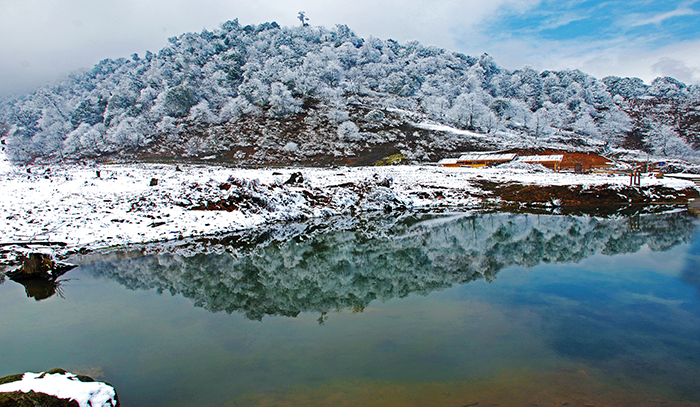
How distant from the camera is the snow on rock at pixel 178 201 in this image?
21.2 metres

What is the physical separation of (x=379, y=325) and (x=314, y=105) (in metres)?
104

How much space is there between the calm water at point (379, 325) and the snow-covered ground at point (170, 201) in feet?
11.8

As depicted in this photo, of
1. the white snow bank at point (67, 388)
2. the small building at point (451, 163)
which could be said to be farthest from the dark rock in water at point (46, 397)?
the small building at point (451, 163)

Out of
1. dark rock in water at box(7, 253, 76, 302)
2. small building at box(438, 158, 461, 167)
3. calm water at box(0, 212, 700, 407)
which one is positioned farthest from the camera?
small building at box(438, 158, 461, 167)

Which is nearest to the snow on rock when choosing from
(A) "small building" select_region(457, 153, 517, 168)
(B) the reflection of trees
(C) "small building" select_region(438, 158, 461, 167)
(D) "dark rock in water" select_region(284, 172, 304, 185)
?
(D) "dark rock in water" select_region(284, 172, 304, 185)

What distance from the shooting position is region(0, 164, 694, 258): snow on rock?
21156 mm

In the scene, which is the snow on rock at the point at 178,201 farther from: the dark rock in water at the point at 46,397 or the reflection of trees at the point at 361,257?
the dark rock in water at the point at 46,397

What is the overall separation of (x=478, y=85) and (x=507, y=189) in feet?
411

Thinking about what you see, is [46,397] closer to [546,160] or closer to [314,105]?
[546,160]

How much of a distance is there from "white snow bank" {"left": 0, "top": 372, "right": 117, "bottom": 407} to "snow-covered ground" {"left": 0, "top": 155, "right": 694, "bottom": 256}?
52.5 feet

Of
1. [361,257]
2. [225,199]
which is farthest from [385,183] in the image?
[361,257]

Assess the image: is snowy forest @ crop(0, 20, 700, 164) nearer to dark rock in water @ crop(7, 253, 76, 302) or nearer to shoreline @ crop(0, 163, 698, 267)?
shoreline @ crop(0, 163, 698, 267)

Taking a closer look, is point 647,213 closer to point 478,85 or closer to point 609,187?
point 609,187

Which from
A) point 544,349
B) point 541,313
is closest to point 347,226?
point 541,313
